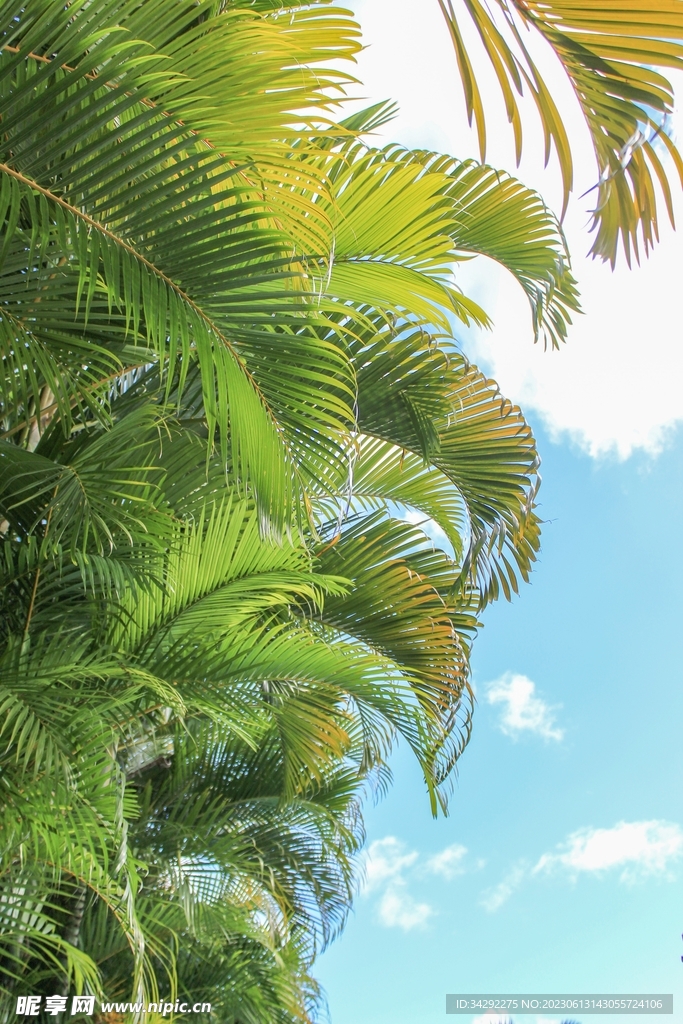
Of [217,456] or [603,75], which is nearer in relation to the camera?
[603,75]

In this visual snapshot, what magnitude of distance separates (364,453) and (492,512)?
0.55 meters

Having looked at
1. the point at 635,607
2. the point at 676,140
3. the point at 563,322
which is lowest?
the point at 676,140

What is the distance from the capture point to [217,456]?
2.25 metres

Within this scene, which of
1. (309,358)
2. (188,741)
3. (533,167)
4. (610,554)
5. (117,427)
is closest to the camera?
(533,167)

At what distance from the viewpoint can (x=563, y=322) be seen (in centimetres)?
286

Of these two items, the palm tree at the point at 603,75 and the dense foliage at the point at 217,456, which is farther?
the dense foliage at the point at 217,456

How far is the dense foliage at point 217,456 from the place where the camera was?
3.75ft


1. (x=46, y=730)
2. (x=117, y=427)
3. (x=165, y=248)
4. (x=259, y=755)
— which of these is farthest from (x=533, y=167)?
(x=259, y=755)

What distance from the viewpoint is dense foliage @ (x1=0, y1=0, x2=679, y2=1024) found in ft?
3.75

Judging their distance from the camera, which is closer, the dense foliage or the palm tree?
the palm tree

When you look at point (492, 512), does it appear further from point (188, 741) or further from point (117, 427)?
point (188, 741)

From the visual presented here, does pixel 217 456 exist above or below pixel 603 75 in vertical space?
above

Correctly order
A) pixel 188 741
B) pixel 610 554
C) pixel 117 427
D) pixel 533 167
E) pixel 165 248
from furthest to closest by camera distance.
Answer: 1. pixel 610 554
2. pixel 188 741
3. pixel 117 427
4. pixel 165 248
5. pixel 533 167

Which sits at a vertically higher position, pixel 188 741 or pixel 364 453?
pixel 364 453
